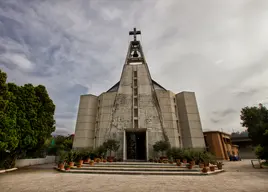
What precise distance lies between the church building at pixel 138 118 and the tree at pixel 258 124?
6.10 m

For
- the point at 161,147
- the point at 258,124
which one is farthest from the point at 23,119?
the point at 258,124

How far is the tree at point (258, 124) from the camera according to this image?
47.4 feet

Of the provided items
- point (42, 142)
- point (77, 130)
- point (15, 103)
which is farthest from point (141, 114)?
point (15, 103)

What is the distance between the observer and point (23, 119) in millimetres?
13820

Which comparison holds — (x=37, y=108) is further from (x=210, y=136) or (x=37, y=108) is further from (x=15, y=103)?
(x=210, y=136)

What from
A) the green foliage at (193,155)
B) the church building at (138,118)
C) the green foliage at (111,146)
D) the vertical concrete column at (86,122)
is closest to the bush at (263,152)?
the green foliage at (193,155)

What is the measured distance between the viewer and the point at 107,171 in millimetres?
11438

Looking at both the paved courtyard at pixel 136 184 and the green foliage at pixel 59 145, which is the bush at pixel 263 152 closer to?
the paved courtyard at pixel 136 184

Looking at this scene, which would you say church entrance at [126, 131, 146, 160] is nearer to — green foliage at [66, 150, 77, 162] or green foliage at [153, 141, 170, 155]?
green foliage at [153, 141, 170, 155]

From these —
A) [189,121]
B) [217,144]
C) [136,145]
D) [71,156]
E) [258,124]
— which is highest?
[189,121]

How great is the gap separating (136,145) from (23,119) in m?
15.3

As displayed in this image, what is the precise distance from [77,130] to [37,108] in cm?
787

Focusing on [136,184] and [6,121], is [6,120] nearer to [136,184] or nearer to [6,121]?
[6,121]

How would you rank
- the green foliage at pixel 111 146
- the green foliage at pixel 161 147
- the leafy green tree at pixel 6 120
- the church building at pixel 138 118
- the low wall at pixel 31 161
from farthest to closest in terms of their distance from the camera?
the church building at pixel 138 118
the green foliage at pixel 111 146
the green foliage at pixel 161 147
the low wall at pixel 31 161
the leafy green tree at pixel 6 120
